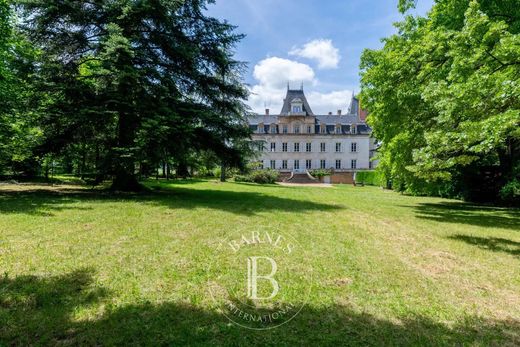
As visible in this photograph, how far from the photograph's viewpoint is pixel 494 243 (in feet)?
23.3

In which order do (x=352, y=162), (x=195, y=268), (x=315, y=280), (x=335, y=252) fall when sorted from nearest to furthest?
(x=315, y=280) → (x=195, y=268) → (x=335, y=252) → (x=352, y=162)

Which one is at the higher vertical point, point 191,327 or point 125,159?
point 125,159

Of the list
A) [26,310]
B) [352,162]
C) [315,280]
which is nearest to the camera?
[26,310]

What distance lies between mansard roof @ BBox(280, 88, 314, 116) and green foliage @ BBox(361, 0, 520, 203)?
118ft

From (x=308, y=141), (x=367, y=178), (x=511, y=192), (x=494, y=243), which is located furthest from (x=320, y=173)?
(x=494, y=243)

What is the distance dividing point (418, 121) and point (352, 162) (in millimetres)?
42774

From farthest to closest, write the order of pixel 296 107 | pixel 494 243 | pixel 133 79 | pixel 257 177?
1. pixel 296 107
2. pixel 257 177
3. pixel 133 79
4. pixel 494 243

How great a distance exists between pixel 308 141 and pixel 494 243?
47.8m

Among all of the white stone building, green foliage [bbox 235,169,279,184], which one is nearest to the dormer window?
the white stone building

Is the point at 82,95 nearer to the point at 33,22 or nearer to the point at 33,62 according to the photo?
the point at 33,62

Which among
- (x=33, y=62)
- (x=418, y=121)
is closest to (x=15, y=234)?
(x=33, y=62)

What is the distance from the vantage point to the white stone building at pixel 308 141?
54031mm

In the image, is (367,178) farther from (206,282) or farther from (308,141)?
(206,282)

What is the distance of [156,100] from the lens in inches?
533
